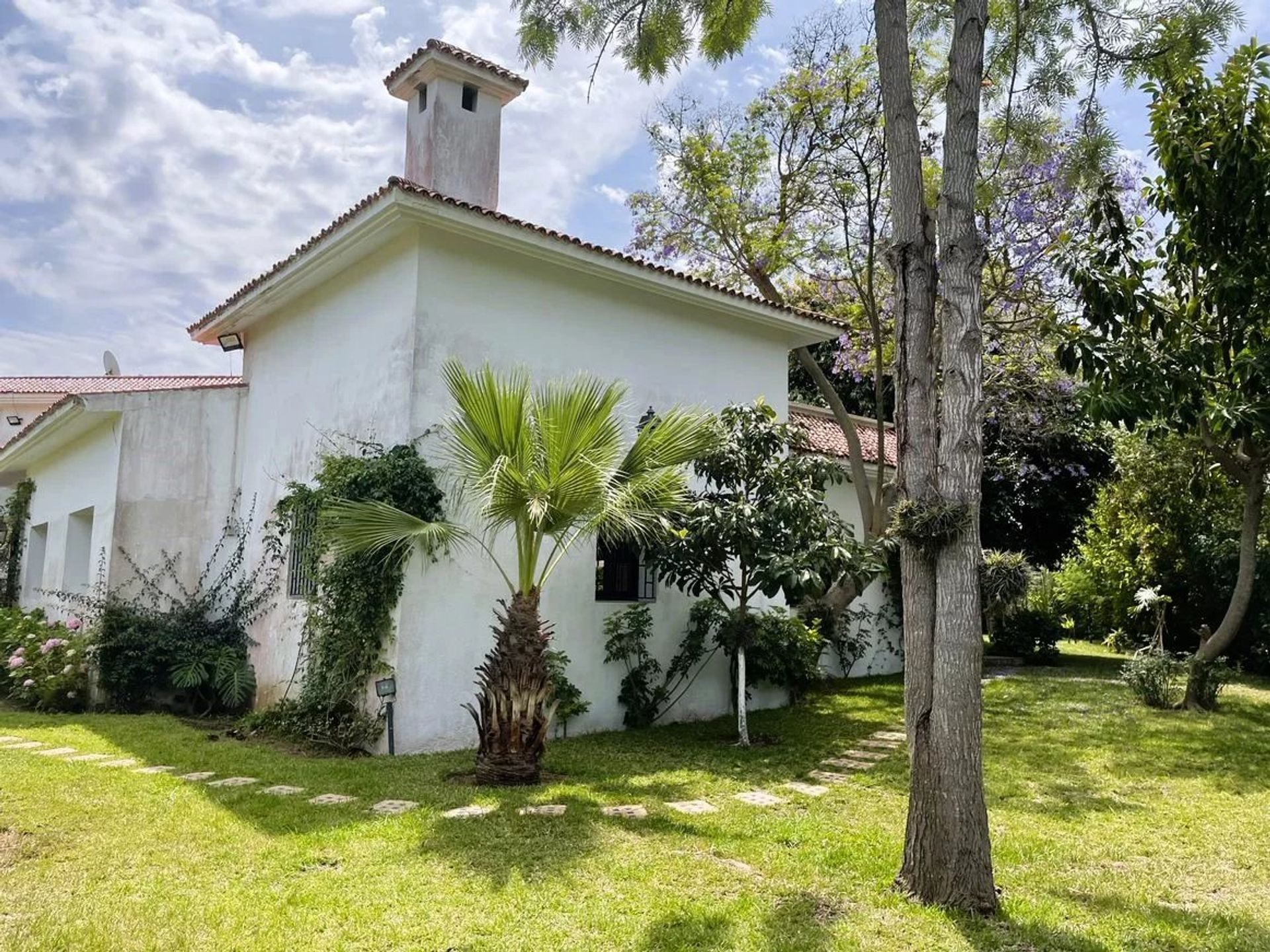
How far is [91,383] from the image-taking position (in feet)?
A: 78.7

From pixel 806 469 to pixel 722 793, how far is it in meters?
3.59

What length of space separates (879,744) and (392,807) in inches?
209

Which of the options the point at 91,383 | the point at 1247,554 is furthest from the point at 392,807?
the point at 91,383

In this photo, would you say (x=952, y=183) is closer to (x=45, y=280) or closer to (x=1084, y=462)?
(x=45, y=280)

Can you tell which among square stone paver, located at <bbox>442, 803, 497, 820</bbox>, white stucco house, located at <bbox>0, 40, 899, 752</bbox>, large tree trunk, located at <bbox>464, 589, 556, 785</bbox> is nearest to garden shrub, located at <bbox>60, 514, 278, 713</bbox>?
white stucco house, located at <bbox>0, 40, 899, 752</bbox>

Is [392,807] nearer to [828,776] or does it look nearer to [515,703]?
[515,703]

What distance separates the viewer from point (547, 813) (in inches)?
243

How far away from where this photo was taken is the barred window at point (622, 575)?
9852 millimetres

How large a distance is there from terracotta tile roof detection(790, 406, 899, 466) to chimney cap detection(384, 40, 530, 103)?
6915 millimetres

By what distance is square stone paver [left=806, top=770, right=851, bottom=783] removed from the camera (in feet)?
25.0

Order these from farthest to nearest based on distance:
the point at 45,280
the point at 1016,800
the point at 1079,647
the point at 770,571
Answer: the point at 1079,647 < the point at 45,280 < the point at 770,571 < the point at 1016,800

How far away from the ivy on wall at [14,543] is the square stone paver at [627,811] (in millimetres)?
14839

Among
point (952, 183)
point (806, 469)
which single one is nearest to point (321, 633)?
point (806, 469)

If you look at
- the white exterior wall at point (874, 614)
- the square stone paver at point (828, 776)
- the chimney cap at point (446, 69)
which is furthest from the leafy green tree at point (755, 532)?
the white exterior wall at point (874, 614)
